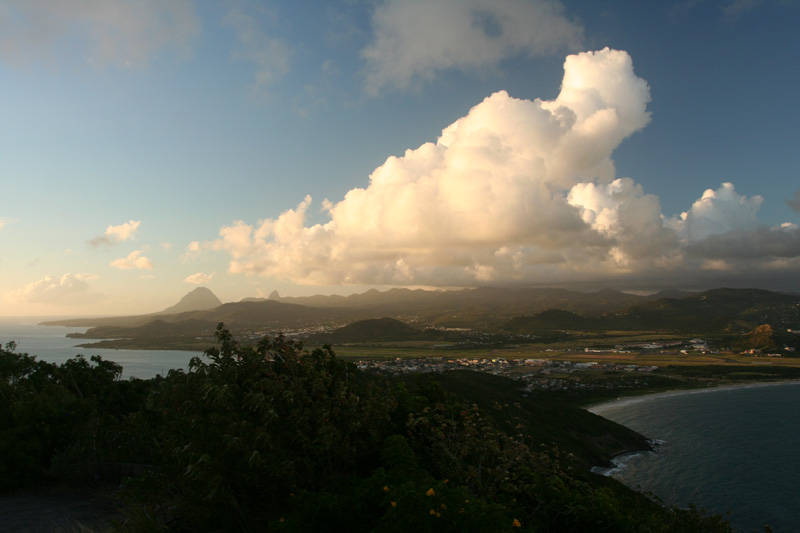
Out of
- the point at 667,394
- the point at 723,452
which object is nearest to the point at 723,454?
the point at 723,452

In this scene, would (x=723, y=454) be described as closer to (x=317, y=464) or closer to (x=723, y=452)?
(x=723, y=452)

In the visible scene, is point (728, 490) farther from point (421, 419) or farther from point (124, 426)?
point (124, 426)

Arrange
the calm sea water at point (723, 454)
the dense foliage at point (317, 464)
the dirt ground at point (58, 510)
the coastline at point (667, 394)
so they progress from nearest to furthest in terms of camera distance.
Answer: the dense foliage at point (317, 464), the dirt ground at point (58, 510), the calm sea water at point (723, 454), the coastline at point (667, 394)

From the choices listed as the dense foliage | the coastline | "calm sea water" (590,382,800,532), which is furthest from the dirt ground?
the coastline

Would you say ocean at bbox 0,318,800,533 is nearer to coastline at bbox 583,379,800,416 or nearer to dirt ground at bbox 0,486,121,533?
coastline at bbox 583,379,800,416

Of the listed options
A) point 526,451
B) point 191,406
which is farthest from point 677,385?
point 191,406

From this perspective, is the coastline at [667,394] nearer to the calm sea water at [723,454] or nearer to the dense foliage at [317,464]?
Answer: the calm sea water at [723,454]

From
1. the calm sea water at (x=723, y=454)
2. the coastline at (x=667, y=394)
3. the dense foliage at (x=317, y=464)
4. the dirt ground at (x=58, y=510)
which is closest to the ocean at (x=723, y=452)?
the calm sea water at (x=723, y=454)
